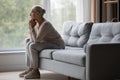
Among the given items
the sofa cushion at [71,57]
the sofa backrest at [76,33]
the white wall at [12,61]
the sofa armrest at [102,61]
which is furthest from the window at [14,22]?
the sofa armrest at [102,61]

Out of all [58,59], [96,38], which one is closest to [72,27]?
[96,38]

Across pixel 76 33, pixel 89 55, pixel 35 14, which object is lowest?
pixel 89 55

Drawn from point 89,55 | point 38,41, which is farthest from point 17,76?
point 89,55

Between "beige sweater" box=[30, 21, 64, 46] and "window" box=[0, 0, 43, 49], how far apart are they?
105 centimetres

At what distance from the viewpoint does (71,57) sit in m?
4.07

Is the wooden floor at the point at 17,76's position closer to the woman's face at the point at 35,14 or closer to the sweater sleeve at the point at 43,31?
the sweater sleeve at the point at 43,31

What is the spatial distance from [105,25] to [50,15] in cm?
186

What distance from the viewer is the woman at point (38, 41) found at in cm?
486

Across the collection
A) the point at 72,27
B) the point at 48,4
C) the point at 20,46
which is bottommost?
the point at 20,46

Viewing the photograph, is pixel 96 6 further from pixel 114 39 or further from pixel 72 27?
pixel 114 39

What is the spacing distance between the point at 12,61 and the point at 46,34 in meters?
1.19

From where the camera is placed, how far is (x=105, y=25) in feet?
15.0

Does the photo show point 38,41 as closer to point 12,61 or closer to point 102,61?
point 12,61

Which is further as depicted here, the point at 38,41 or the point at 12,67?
the point at 12,67
